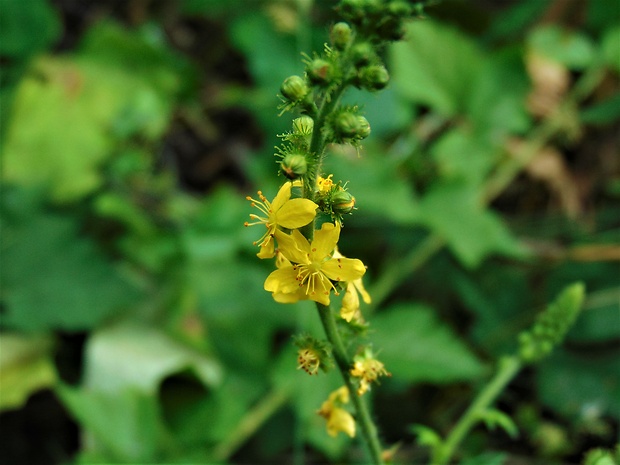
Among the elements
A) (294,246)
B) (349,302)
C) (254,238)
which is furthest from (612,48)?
(294,246)

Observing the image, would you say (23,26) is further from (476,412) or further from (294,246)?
(476,412)

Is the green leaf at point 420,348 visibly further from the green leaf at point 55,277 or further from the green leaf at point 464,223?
the green leaf at point 55,277

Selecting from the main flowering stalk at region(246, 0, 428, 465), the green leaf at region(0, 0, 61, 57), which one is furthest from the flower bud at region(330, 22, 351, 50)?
the green leaf at region(0, 0, 61, 57)

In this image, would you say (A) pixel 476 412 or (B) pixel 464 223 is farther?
(B) pixel 464 223

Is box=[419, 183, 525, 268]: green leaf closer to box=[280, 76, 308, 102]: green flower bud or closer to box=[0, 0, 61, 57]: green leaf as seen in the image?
box=[280, 76, 308, 102]: green flower bud

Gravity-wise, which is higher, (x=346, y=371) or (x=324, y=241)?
(x=324, y=241)

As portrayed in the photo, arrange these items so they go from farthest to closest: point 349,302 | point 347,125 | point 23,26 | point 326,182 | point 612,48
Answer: point 612,48, point 23,26, point 349,302, point 326,182, point 347,125
